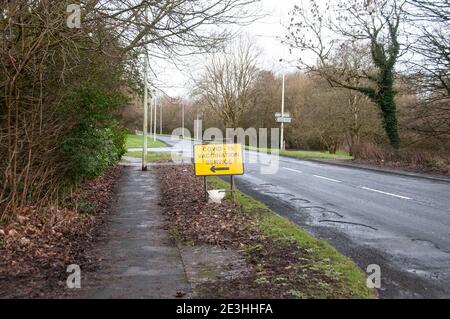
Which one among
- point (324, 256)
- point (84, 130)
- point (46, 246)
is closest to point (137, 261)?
point (46, 246)

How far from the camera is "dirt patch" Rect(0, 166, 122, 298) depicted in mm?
4898

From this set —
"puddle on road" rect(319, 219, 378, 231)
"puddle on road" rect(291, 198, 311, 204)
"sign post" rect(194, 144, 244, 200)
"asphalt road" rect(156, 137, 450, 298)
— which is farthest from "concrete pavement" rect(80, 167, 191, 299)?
"puddle on road" rect(291, 198, 311, 204)

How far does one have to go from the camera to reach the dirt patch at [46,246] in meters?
4.90

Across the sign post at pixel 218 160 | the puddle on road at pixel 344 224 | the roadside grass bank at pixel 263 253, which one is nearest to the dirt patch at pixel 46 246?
the roadside grass bank at pixel 263 253

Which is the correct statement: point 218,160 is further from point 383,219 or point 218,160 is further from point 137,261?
point 137,261

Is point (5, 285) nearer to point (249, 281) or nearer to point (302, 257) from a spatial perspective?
point (249, 281)

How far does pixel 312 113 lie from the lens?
149 feet

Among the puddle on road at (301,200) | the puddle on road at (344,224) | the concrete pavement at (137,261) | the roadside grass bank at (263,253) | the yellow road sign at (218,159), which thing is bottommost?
the puddle on road at (344,224)

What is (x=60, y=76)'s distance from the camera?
841 cm

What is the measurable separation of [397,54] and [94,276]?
2465 centimetres

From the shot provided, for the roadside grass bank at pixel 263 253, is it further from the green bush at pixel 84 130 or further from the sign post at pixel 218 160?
the green bush at pixel 84 130

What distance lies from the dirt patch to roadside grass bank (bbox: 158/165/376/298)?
59.4 inches

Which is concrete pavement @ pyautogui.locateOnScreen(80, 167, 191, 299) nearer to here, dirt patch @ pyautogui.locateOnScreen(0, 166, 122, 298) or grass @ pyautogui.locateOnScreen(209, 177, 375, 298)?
dirt patch @ pyautogui.locateOnScreen(0, 166, 122, 298)
